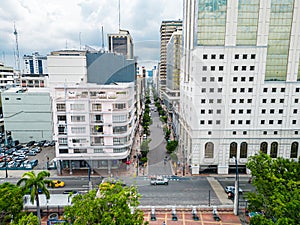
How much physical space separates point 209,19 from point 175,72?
35296mm

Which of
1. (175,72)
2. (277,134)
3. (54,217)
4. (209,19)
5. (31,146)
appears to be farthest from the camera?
(175,72)

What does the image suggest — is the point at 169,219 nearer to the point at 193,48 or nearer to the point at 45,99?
the point at 193,48

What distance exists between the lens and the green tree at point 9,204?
16.1 metres

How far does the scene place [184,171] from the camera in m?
33.8

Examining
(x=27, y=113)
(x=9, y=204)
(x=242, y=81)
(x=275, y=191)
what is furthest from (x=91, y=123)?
(x=275, y=191)

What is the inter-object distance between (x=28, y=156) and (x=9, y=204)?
2724cm

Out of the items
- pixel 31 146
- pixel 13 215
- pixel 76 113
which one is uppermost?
pixel 76 113

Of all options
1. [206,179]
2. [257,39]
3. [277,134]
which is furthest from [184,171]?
[257,39]

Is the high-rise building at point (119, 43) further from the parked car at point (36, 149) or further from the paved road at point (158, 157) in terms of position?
the parked car at point (36, 149)

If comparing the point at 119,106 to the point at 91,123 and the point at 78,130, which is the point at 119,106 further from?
the point at 78,130

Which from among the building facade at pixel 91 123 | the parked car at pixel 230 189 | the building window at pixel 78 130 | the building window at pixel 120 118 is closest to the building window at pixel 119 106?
the building facade at pixel 91 123

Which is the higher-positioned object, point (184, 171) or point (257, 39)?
point (257, 39)

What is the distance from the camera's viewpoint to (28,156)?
4062cm

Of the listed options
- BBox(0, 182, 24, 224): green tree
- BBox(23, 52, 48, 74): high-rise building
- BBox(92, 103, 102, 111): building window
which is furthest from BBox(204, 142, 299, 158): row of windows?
BBox(23, 52, 48, 74): high-rise building
